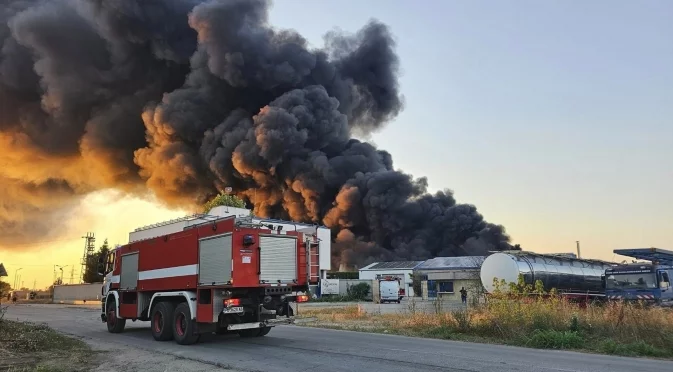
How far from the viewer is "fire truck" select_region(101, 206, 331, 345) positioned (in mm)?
11578

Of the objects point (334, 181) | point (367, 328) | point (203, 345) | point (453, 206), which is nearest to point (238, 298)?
point (203, 345)

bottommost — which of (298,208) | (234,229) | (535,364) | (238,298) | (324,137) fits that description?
(535,364)

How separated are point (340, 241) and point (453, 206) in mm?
13050

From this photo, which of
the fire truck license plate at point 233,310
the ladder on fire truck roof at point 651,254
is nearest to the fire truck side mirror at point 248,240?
the fire truck license plate at point 233,310

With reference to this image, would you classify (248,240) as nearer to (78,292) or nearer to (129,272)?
(129,272)

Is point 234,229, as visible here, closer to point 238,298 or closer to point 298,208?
point 238,298

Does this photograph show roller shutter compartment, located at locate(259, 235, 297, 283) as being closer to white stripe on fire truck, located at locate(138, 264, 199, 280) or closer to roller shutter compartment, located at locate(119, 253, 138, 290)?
white stripe on fire truck, located at locate(138, 264, 199, 280)

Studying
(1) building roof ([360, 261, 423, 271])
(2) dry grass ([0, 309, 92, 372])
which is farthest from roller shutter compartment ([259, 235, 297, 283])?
(1) building roof ([360, 261, 423, 271])

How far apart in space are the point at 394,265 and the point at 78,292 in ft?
116

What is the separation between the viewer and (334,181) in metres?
52.2

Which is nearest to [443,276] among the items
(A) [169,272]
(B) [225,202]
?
(B) [225,202]

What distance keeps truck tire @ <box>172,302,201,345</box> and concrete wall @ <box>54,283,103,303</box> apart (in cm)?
4193

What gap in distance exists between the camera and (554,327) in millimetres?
13297

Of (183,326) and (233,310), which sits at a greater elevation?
(233,310)
